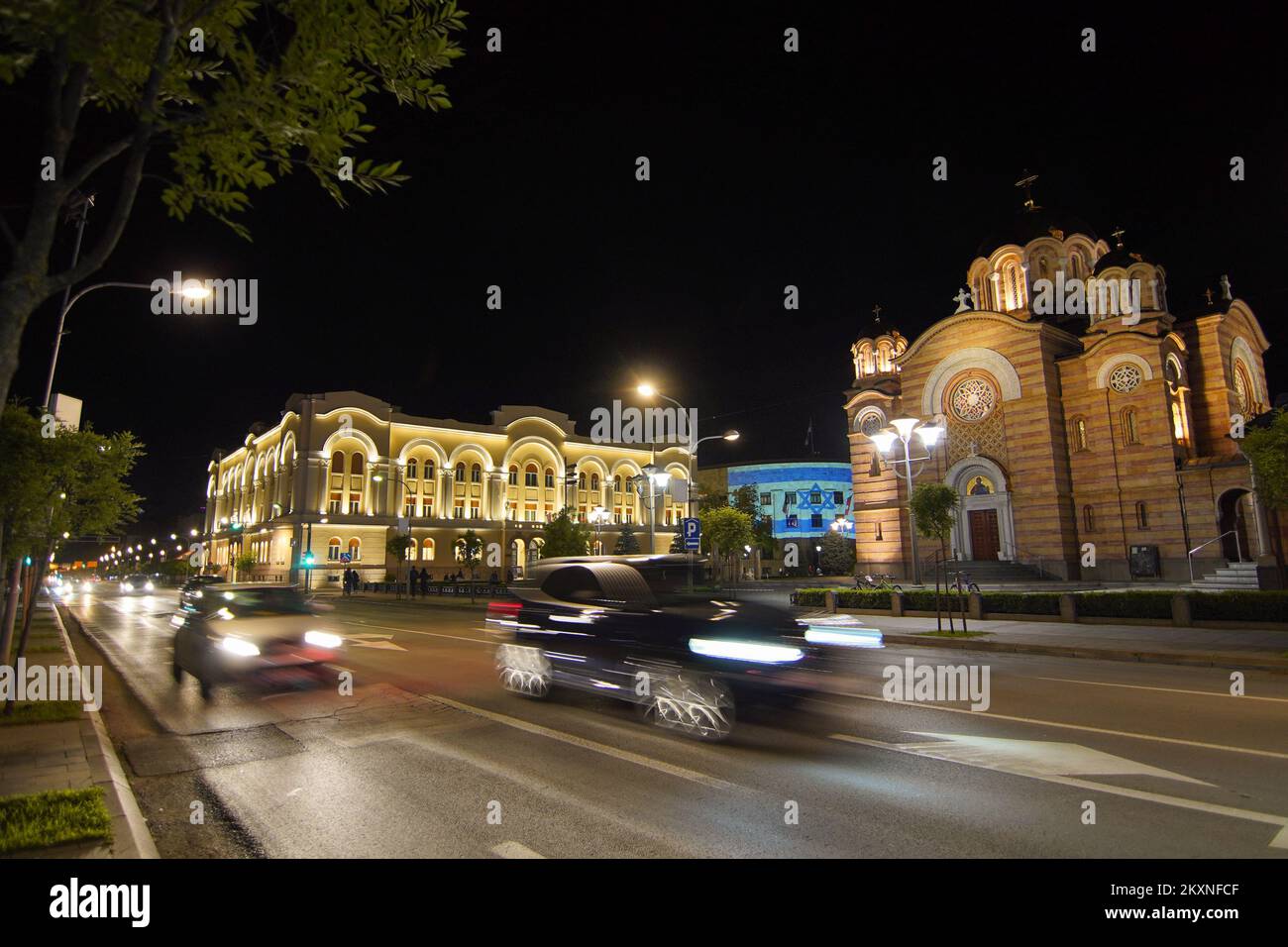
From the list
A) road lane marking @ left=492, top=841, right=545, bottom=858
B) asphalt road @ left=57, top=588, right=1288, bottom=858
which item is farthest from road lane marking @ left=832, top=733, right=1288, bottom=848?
road lane marking @ left=492, top=841, right=545, bottom=858

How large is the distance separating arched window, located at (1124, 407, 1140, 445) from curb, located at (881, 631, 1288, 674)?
79.8 ft

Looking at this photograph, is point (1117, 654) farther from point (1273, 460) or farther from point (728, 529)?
point (728, 529)

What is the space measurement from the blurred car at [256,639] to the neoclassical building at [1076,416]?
34101 mm

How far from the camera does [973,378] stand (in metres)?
38.0

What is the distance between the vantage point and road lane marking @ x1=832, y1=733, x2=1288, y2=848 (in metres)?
4.63

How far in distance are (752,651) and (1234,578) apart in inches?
1136

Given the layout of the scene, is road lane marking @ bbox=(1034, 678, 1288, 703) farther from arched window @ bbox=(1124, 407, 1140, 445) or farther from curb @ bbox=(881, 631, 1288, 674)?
arched window @ bbox=(1124, 407, 1140, 445)

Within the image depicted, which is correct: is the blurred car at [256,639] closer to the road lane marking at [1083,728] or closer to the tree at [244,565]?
the road lane marking at [1083,728]

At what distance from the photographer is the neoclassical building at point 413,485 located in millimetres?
58906

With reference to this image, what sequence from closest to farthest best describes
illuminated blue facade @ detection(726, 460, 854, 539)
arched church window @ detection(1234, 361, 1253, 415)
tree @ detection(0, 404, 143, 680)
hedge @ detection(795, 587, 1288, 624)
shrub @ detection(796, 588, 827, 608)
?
tree @ detection(0, 404, 143, 680) → hedge @ detection(795, 587, 1288, 624) → shrub @ detection(796, 588, 827, 608) → arched church window @ detection(1234, 361, 1253, 415) → illuminated blue facade @ detection(726, 460, 854, 539)

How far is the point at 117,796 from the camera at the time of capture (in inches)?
204

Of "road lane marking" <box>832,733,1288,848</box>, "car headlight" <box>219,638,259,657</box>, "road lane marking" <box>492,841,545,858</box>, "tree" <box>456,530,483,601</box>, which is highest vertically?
"tree" <box>456,530,483,601</box>

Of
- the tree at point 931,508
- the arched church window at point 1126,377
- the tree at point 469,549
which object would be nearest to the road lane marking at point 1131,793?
the tree at point 931,508

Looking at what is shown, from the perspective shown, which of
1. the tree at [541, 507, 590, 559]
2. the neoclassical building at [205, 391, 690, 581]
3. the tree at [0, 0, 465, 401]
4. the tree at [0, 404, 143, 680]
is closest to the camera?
the tree at [0, 0, 465, 401]
